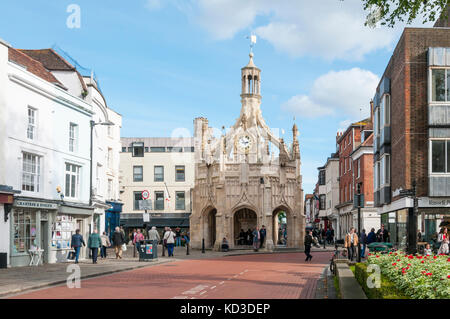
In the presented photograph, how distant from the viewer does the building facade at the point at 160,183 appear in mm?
71250

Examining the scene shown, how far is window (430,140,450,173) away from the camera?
2930 centimetres

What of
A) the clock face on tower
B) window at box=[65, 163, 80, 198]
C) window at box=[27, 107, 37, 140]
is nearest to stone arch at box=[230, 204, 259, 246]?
the clock face on tower

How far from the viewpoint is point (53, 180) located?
30.3 metres

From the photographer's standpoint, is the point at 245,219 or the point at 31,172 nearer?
the point at 31,172

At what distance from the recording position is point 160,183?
2835 inches

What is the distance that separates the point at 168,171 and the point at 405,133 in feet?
147

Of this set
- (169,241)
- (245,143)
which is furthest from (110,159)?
(169,241)

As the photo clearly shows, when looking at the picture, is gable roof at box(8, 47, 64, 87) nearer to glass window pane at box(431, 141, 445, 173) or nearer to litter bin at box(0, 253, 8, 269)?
litter bin at box(0, 253, 8, 269)

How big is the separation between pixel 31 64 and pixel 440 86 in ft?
64.6

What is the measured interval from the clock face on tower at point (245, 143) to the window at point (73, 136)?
824 inches

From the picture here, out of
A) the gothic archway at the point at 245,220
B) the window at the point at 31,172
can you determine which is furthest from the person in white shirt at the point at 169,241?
the gothic archway at the point at 245,220

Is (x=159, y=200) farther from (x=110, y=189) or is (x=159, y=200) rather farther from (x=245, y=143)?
(x=245, y=143)

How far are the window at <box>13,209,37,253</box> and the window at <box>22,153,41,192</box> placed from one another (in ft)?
3.76
